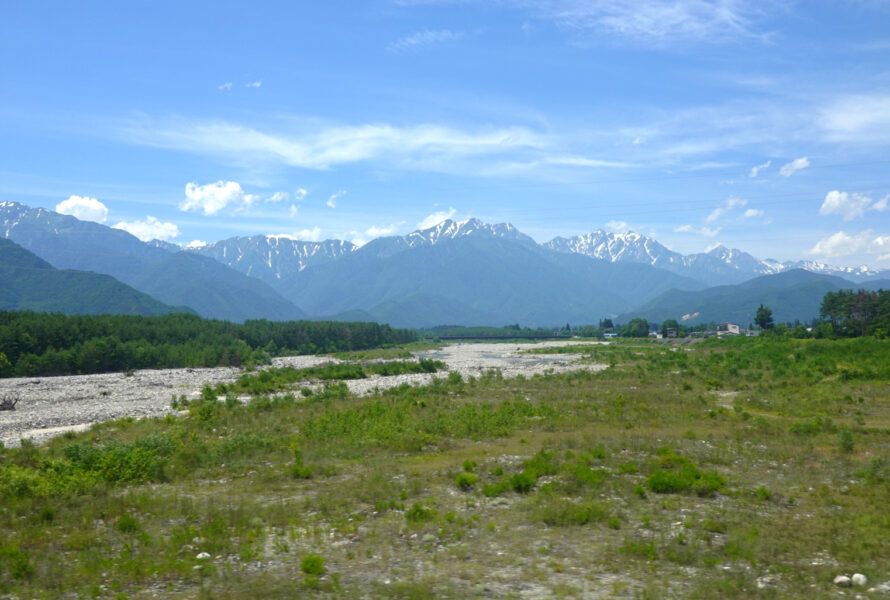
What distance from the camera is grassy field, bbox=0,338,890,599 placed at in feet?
40.0

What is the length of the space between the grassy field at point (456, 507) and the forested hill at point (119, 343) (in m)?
55.3

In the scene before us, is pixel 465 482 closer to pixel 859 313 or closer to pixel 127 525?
pixel 127 525

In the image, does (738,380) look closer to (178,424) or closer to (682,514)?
(682,514)

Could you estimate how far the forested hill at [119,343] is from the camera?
77.8m

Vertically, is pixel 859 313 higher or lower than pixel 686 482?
higher

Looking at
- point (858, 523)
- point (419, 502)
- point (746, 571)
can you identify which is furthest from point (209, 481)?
point (858, 523)

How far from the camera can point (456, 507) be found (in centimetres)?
1744

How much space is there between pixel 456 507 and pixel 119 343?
84883mm

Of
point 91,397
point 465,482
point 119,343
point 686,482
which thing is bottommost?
point 91,397

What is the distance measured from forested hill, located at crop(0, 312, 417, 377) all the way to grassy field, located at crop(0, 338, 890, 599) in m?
55.3

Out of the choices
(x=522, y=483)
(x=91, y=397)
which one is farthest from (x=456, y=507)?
(x=91, y=397)

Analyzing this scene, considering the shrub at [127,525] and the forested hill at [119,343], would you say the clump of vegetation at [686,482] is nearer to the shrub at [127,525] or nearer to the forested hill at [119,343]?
the shrub at [127,525]

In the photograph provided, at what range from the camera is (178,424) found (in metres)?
34.2

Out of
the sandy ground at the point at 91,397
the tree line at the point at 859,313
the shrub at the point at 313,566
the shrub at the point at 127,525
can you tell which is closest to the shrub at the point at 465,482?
the shrub at the point at 313,566
